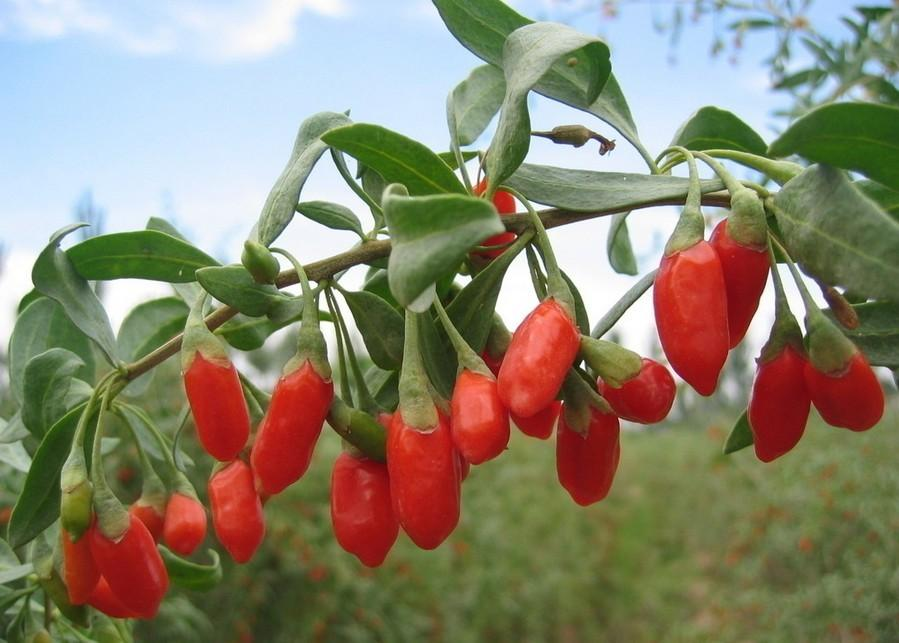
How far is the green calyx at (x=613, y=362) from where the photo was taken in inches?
31.6

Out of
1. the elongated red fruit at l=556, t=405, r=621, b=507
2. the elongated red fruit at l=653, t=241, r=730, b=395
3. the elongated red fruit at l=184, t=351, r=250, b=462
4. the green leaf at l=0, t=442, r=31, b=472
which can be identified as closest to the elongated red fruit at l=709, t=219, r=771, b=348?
the elongated red fruit at l=653, t=241, r=730, b=395

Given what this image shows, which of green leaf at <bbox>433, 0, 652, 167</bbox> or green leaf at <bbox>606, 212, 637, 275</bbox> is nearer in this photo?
green leaf at <bbox>433, 0, 652, 167</bbox>

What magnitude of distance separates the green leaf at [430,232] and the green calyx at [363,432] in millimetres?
267

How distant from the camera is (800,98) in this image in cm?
262

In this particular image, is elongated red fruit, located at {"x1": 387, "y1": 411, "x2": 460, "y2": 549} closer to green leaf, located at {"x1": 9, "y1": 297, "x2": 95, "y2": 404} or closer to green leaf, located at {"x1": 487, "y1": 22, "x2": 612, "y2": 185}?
green leaf, located at {"x1": 487, "y1": 22, "x2": 612, "y2": 185}

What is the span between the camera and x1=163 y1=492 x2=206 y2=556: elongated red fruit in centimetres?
111

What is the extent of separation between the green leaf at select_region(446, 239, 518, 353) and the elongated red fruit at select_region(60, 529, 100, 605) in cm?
44

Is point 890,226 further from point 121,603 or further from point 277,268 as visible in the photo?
point 121,603

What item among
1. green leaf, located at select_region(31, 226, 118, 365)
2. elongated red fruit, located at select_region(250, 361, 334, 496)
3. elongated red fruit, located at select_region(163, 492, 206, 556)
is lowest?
elongated red fruit, located at select_region(163, 492, 206, 556)

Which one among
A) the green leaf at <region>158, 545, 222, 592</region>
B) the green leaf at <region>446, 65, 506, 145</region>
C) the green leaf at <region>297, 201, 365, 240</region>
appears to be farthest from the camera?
the green leaf at <region>158, 545, 222, 592</region>

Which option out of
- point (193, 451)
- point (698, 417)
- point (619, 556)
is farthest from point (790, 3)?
point (698, 417)

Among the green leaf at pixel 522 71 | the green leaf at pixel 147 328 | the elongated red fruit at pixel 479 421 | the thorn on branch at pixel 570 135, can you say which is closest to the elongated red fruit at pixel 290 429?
the elongated red fruit at pixel 479 421

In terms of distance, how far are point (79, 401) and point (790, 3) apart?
8.31 feet

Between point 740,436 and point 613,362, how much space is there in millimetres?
323
